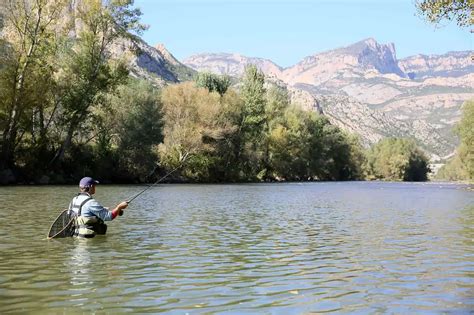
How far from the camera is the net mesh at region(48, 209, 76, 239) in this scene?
1511 cm

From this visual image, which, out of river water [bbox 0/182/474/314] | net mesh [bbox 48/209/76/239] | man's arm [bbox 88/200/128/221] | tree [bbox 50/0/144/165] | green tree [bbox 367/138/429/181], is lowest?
river water [bbox 0/182/474/314]

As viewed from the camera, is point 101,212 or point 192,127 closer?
point 101,212

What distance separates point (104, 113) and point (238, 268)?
49.6m

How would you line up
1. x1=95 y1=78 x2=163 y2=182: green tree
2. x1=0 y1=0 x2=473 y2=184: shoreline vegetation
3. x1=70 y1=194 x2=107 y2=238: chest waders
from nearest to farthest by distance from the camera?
x1=70 y1=194 x2=107 y2=238: chest waders < x1=0 y1=0 x2=473 y2=184: shoreline vegetation < x1=95 y1=78 x2=163 y2=182: green tree

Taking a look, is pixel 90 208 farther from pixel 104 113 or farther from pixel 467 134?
pixel 467 134

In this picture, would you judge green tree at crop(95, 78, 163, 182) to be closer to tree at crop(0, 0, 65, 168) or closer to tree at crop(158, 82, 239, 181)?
tree at crop(158, 82, 239, 181)

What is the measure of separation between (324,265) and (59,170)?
46.2m

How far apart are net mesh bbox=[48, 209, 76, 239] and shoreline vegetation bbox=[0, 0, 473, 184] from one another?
23.6 m

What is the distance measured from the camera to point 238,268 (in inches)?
444

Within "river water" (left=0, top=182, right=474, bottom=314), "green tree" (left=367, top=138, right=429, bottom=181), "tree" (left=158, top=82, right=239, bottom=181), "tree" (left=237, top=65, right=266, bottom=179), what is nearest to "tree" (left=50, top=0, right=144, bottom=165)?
"tree" (left=158, top=82, right=239, bottom=181)

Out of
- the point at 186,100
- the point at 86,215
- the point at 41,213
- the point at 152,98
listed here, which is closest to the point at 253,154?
the point at 186,100

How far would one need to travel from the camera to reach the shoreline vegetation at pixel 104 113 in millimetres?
47906

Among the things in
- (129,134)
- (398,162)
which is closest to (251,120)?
(129,134)

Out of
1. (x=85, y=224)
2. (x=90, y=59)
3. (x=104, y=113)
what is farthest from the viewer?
(x=104, y=113)
